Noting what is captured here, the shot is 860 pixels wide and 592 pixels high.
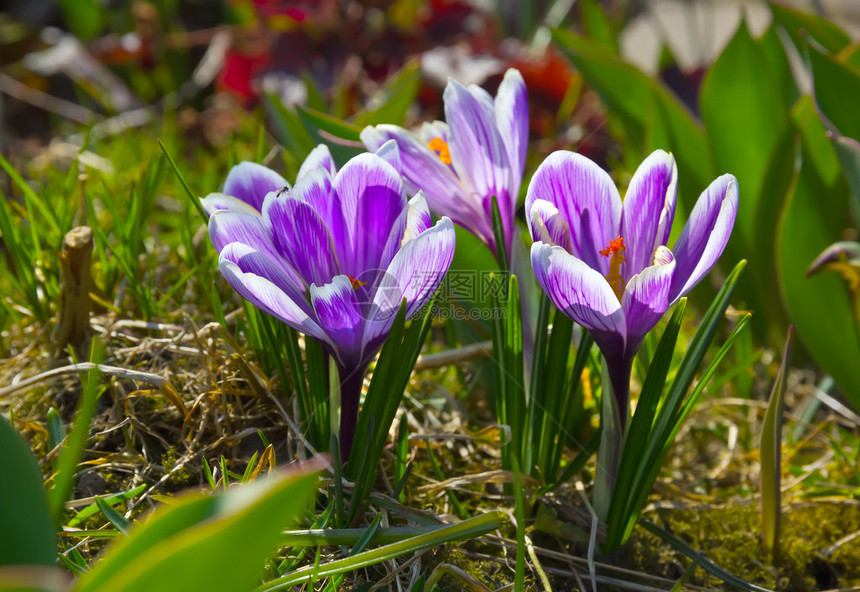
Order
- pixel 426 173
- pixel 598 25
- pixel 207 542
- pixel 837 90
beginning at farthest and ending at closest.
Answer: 1. pixel 598 25
2. pixel 837 90
3. pixel 426 173
4. pixel 207 542

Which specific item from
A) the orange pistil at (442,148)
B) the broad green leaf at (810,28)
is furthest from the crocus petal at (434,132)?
the broad green leaf at (810,28)

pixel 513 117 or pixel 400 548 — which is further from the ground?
pixel 513 117

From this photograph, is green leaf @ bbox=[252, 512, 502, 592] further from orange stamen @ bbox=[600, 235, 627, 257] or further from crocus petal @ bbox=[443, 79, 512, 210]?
crocus petal @ bbox=[443, 79, 512, 210]

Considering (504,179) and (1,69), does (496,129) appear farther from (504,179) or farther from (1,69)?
(1,69)


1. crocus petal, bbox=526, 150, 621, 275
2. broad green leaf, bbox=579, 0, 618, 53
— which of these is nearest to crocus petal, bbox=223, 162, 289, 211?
crocus petal, bbox=526, 150, 621, 275

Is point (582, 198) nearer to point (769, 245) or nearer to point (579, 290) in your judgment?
point (579, 290)

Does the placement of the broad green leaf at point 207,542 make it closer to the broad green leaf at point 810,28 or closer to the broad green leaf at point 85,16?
the broad green leaf at point 810,28

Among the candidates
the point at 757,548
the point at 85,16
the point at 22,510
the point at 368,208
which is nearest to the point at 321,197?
the point at 368,208
